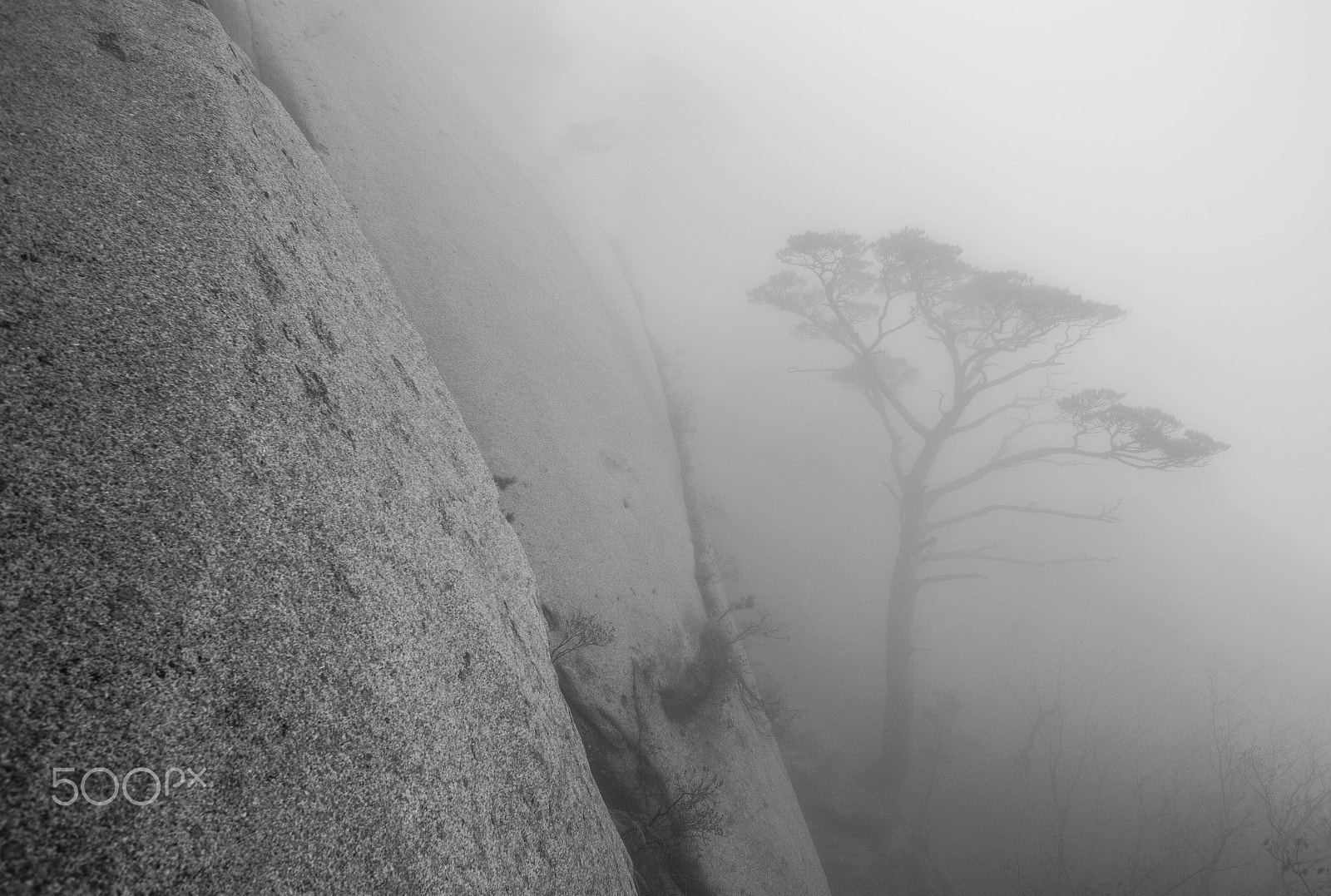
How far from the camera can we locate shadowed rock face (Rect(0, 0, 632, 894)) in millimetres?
1256

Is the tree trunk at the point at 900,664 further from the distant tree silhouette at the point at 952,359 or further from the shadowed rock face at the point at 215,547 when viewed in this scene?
the shadowed rock face at the point at 215,547

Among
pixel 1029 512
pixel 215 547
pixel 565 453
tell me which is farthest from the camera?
pixel 1029 512

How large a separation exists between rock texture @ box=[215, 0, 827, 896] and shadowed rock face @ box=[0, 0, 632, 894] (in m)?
2.06

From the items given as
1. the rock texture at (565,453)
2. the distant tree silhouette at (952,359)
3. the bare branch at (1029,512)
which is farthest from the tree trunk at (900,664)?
the rock texture at (565,453)

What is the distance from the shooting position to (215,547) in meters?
1.62

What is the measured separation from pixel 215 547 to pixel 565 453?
456 centimetres

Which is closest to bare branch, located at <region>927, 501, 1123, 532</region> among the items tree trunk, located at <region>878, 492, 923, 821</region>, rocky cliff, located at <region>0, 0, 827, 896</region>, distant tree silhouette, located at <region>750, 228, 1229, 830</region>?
distant tree silhouette, located at <region>750, 228, 1229, 830</region>

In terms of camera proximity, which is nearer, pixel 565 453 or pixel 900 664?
pixel 565 453

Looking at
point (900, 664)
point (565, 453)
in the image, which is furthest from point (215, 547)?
point (900, 664)

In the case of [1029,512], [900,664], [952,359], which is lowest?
A: [900,664]

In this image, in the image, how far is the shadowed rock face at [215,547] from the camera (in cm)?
126

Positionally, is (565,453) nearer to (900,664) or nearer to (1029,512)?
(900,664)

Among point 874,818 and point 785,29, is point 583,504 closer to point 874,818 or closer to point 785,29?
point 874,818

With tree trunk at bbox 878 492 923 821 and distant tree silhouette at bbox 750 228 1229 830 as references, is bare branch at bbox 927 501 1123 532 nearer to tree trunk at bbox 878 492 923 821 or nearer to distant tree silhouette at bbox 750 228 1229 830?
distant tree silhouette at bbox 750 228 1229 830
